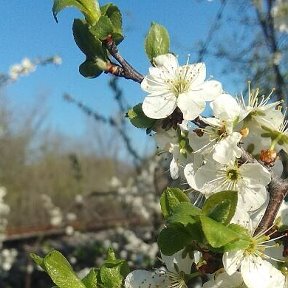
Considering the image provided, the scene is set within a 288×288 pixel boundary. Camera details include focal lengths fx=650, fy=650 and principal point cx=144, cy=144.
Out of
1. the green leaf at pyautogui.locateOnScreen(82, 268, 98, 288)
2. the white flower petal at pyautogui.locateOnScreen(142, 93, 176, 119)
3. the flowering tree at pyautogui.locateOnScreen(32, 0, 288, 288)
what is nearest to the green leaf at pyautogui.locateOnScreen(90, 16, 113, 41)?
the flowering tree at pyautogui.locateOnScreen(32, 0, 288, 288)

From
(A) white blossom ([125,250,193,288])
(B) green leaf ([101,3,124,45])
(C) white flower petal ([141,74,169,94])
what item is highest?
(B) green leaf ([101,3,124,45])

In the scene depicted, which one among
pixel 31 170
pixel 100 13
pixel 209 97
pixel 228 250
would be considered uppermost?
pixel 31 170

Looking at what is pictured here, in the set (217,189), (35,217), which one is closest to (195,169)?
(217,189)

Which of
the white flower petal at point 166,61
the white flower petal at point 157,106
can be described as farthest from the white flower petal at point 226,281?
the white flower petal at point 166,61

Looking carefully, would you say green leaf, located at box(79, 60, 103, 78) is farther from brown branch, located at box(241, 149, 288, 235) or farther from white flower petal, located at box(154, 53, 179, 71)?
brown branch, located at box(241, 149, 288, 235)

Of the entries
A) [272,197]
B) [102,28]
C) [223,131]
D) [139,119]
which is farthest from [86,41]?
[272,197]

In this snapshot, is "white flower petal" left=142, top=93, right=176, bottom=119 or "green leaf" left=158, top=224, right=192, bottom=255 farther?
"white flower petal" left=142, top=93, right=176, bottom=119

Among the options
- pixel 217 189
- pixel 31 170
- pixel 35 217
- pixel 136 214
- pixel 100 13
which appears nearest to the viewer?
pixel 217 189

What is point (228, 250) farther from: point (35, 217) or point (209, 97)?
point (35, 217)
